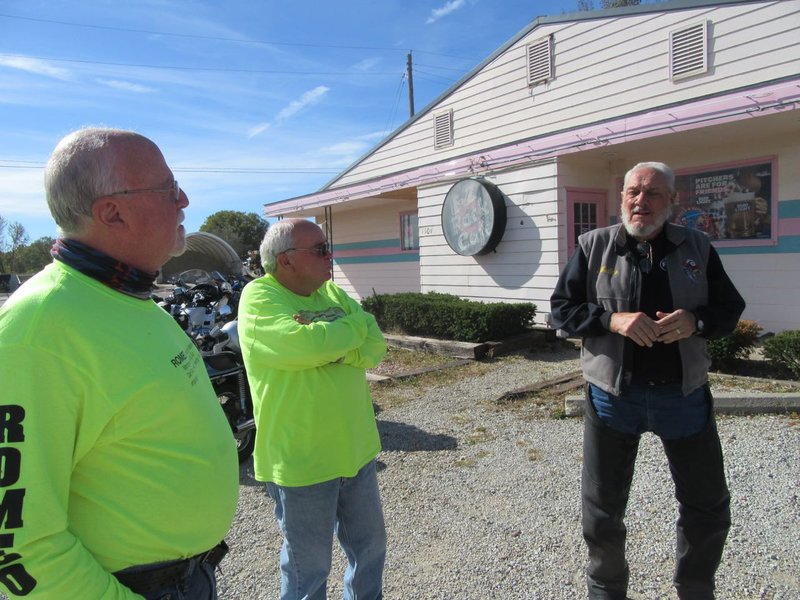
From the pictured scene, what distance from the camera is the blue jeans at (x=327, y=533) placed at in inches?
81.8

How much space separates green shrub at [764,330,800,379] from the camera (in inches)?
215

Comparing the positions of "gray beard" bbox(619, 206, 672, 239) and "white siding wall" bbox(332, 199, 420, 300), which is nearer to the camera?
"gray beard" bbox(619, 206, 672, 239)

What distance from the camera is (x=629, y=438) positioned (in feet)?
7.95

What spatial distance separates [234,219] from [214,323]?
52.6 m

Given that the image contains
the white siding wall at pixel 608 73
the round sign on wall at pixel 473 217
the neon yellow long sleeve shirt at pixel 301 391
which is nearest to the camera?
the neon yellow long sleeve shirt at pixel 301 391

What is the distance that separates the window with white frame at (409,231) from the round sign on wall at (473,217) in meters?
2.67

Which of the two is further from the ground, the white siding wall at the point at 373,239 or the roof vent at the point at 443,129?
the roof vent at the point at 443,129

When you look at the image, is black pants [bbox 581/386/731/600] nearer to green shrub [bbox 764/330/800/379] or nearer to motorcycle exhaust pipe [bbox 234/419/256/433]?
motorcycle exhaust pipe [bbox 234/419/256/433]

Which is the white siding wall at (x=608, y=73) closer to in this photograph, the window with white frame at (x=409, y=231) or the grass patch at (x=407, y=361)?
the window with white frame at (x=409, y=231)

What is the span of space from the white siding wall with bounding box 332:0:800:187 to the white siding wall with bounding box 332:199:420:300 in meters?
1.55

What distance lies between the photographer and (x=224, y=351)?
4.49m

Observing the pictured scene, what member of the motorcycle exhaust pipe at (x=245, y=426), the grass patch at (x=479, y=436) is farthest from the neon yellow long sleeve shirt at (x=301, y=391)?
the grass patch at (x=479, y=436)

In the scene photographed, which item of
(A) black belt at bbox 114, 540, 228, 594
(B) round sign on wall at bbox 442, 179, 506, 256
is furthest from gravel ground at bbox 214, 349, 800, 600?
(B) round sign on wall at bbox 442, 179, 506, 256

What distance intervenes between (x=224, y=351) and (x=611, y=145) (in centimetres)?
604
